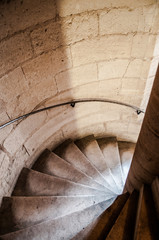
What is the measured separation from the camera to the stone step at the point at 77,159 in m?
3.18

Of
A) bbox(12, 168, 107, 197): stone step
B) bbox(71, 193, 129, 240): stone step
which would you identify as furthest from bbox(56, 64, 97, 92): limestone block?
bbox(71, 193, 129, 240): stone step

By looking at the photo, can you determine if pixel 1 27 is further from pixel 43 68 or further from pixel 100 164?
pixel 100 164

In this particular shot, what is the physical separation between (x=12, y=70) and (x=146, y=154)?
1.75 metres

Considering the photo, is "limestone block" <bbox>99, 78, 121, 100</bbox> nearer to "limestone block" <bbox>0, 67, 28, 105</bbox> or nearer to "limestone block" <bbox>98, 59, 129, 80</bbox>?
"limestone block" <bbox>98, 59, 129, 80</bbox>

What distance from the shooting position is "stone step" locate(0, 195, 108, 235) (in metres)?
2.33

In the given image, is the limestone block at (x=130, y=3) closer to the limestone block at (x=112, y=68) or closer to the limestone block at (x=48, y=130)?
the limestone block at (x=112, y=68)

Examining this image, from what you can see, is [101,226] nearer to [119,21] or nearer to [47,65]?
[47,65]

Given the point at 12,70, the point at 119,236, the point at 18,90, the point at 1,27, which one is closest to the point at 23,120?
the point at 18,90

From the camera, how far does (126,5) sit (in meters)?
1.88

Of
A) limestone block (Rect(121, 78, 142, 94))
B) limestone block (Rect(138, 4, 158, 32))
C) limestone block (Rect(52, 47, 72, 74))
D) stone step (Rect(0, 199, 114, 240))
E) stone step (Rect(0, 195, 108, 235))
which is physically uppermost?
limestone block (Rect(52, 47, 72, 74))

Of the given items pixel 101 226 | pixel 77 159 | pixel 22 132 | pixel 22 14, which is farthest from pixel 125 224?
Answer: pixel 22 14

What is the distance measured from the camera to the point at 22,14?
1.52 m

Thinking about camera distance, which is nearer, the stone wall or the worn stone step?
the stone wall

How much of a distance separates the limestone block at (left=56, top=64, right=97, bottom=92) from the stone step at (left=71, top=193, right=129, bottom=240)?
70.6 inches
